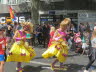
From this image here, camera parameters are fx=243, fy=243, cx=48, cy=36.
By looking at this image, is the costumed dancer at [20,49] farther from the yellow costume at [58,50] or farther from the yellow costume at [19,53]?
the yellow costume at [58,50]

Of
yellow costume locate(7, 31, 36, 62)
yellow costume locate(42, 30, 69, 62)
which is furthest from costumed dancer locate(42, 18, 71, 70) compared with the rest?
yellow costume locate(7, 31, 36, 62)

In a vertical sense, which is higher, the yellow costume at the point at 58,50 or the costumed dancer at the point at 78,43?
the yellow costume at the point at 58,50

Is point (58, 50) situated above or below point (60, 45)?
below

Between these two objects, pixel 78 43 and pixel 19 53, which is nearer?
pixel 19 53

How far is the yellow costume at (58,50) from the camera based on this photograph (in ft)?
27.1

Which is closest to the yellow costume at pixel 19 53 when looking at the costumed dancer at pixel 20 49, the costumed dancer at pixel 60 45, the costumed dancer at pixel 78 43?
the costumed dancer at pixel 20 49

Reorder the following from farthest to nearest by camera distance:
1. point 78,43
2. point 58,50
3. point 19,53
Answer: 1. point 78,43
2. point 58,50
3. point 19,53

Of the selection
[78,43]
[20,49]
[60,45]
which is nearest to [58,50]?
[60,45]

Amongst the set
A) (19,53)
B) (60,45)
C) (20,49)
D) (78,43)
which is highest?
(60,45)

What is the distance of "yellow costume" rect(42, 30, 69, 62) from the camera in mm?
8250

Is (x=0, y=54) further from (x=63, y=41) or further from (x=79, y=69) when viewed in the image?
(x=79, y=69)

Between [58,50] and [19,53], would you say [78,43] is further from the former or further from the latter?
[19,53]

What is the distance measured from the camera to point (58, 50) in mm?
8312

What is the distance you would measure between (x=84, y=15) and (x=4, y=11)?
16.6 m
